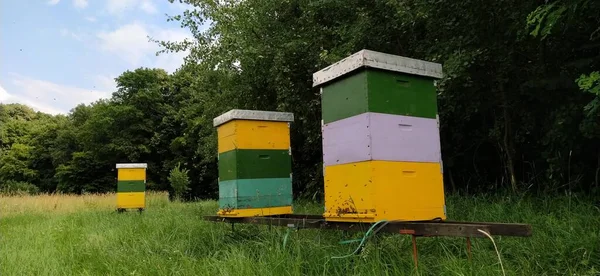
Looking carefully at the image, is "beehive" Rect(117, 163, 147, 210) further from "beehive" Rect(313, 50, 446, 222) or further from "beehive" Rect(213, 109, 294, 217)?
"beehive" Rect(313, 50, 446, 222)

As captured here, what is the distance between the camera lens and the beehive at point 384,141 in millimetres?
2898

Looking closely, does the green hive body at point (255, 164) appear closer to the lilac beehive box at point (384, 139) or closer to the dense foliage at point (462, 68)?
the lilac beehive box at point (384, 139)

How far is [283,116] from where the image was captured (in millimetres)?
4988

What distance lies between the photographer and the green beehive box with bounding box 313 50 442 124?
9.66ft

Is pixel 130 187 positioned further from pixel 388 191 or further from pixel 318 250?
pixel 388 191

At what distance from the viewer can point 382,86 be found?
299 centimetres

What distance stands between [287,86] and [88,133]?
95.9 feet

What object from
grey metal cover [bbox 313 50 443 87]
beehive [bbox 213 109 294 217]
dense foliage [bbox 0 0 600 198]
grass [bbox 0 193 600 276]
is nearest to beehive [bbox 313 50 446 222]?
grey metal cover [bbox 313 50 443 87]

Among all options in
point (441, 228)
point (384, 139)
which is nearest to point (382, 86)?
point (384, 139)

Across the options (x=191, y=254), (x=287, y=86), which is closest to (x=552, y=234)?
(x=191, y=254)

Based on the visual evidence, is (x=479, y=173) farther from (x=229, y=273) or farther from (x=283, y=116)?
(x=229, y=273)

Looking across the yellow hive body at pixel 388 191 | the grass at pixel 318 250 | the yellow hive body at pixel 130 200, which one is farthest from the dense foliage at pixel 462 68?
the yellow hive body at pixel 130 200

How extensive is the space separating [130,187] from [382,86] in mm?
10262

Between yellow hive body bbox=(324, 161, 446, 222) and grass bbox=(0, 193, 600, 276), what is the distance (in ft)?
1.17
